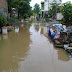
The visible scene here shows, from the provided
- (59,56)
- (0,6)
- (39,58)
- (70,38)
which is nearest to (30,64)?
(39,58)

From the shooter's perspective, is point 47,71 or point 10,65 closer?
point 47,71

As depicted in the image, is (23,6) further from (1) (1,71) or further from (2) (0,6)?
(1) (1,71)

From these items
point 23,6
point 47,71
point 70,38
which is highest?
point 23,6

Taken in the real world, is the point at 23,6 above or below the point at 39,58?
above

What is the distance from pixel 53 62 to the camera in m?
5.53

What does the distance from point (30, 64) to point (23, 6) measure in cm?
2477

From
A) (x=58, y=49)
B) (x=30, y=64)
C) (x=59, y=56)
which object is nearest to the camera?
(x=30, y=64)

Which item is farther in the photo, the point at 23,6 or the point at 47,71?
the point at 23,6

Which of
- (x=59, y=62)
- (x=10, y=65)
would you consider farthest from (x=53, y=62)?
(x=10, y=65)

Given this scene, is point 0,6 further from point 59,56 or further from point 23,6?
point 23,6

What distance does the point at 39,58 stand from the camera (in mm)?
5973

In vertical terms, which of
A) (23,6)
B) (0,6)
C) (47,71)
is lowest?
(47,71)

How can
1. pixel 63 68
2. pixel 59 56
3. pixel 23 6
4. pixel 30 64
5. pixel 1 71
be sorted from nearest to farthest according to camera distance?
pixel 1 71 < pixel 63 68 < pixel 30 64 < pixel 59 56 < pixel 23 6

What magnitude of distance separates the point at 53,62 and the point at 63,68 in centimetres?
72
